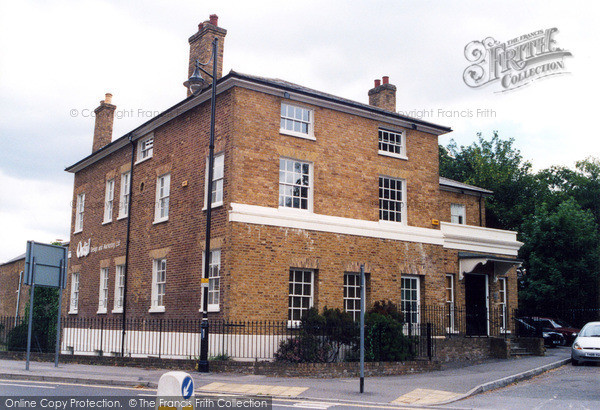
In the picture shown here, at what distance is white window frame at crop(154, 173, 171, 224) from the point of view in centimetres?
2189

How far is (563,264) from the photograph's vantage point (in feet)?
109

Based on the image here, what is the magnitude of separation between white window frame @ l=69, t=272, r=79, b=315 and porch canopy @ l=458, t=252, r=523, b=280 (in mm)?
16738

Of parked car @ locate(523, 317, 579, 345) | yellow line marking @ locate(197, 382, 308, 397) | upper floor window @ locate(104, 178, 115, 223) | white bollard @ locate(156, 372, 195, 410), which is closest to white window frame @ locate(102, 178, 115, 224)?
upper floor window @ locate(104, 178, 115, 223)

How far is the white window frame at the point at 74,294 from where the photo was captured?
27356mm

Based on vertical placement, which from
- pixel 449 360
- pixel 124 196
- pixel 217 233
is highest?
pixel 124 196

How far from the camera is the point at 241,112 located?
61.2ft

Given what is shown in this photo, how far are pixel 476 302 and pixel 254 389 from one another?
1556 cm

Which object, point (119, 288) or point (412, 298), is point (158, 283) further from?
point (412, 298)

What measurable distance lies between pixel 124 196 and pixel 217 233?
26.5ft

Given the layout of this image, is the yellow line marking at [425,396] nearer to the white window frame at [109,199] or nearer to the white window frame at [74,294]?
the white window frame at [109,199]

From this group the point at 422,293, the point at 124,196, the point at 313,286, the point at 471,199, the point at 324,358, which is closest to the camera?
the point at 324,358

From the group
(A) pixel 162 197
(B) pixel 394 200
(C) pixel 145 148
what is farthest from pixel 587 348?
(C) pixel 145 148

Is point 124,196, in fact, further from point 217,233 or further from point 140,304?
point 217,233

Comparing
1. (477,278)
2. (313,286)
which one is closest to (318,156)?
(313,286)
